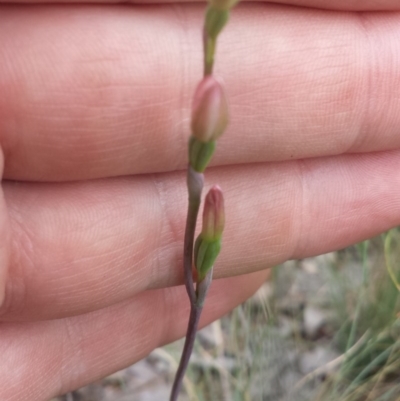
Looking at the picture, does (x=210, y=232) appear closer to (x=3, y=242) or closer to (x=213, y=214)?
(x=213, y=214)

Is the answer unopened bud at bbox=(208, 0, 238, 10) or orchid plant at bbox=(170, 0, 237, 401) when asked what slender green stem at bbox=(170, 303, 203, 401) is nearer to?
orchid plant at bbox=(170, 0, 237, 401)

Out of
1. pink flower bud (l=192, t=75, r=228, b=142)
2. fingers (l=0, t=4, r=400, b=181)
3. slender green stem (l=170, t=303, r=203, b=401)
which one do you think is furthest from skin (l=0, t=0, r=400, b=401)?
pink flower bud (l=192, t=75, r=228, b=142)

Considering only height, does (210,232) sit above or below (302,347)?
above

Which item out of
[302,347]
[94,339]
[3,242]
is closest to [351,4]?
[3,242]

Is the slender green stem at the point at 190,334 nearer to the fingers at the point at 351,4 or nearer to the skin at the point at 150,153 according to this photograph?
the skin at the point at 150,153

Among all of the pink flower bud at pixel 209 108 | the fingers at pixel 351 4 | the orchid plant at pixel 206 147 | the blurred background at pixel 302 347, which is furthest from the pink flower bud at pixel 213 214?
the blurred background at pixel 302 347

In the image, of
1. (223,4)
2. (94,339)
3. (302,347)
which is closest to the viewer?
(223,4)

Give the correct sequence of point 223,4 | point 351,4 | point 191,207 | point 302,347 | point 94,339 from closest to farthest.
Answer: point 223,4 → point 191,207 → point 351,4 → point 94,339 → point 302,347
